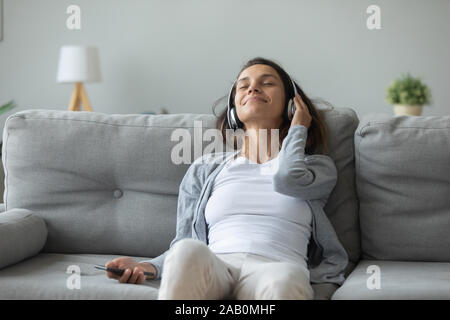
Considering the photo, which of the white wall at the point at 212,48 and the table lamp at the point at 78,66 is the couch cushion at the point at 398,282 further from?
the table lamp at the point at 78,66

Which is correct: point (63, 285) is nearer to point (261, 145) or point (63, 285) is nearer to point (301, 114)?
point (261, 145)

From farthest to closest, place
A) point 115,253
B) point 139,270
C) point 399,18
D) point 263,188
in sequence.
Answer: point 399,18 < point 115,253 < point 263,188 < point 139,270

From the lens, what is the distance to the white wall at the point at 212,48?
13.0 feet

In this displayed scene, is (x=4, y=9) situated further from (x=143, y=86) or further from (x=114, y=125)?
(x=114, y=125)

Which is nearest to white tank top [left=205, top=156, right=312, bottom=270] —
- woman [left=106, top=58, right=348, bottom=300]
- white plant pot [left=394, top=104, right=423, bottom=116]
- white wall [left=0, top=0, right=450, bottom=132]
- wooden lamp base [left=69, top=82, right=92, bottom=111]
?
woman [left=106, top=58, right=348, bottom=300]

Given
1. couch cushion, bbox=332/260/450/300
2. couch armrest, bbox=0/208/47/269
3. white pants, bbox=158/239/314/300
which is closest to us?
white pants, bbox=158/239/314/300

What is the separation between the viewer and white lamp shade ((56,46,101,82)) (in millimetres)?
4023

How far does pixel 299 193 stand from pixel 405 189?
0.35 metres

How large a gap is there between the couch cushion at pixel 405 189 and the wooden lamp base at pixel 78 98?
8.89 ft

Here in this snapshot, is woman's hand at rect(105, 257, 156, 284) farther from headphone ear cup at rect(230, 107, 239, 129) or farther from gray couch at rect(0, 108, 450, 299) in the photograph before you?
headphone ear cup at rect(230, 107, 239, 129)

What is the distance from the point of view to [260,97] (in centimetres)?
178

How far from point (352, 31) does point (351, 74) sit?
0.93 ft

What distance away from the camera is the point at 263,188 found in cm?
165
